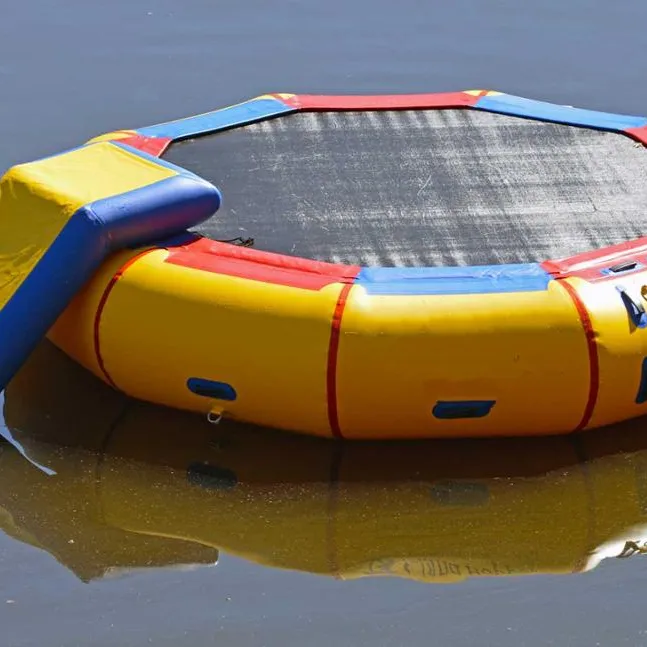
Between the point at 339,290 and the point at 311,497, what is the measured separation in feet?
2.72

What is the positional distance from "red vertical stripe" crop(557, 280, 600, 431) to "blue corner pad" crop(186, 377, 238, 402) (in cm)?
140

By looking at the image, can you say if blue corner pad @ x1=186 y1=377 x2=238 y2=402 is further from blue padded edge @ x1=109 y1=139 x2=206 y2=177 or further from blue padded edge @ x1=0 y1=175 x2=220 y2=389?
blue padded edge @ x1=109 y1=139 x2=206 y2=177

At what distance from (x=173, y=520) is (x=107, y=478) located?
392 millimetres

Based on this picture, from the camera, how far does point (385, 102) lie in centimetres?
793

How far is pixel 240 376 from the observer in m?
6.18

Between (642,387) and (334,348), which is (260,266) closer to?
(334,348)

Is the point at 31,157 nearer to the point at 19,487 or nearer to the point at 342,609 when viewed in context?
the point at 19,487

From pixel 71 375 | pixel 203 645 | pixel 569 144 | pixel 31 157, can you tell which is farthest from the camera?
pixel 31 157

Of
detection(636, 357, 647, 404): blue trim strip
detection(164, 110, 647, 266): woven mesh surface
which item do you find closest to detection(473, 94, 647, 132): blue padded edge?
detection(164, 110, 647, 266): woven mesh surface

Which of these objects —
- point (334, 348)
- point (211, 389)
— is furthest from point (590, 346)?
point (211, 389)

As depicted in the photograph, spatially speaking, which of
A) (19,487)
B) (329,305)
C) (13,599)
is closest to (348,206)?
(329,305)

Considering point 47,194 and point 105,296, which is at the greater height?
point 47,194

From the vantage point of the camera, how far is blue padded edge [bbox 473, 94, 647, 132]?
7754 mm

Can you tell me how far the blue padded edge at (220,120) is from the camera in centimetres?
755
